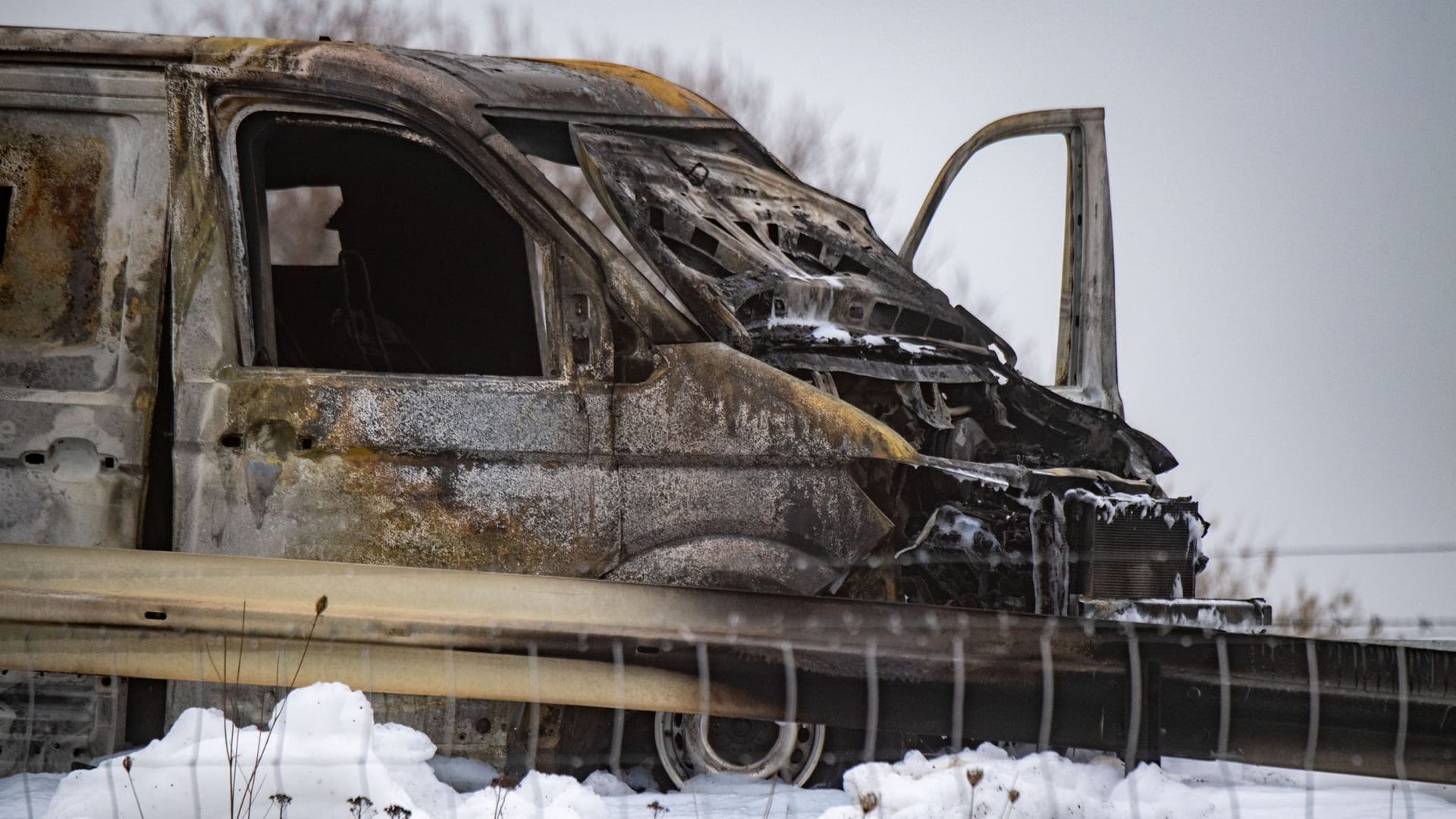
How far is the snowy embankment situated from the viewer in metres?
2.88

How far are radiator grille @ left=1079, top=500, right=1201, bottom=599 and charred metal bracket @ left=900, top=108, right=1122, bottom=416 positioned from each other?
1159 millimetres

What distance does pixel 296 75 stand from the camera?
3781 millimetres

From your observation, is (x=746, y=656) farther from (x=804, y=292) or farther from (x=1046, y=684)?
(x=804, y=292)

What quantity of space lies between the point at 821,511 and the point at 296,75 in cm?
Result: 186

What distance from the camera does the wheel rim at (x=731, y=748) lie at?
12.2 ft

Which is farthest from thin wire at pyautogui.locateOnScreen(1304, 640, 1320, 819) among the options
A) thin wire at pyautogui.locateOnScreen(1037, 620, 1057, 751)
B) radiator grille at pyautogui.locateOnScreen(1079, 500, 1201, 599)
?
radiator grille at pyautogui.locateOnScreen(1079, 500, 1201, 599)

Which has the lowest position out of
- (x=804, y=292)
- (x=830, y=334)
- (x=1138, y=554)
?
(x=1138, y=554)

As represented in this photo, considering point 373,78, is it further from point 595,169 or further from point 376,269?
point 376,269

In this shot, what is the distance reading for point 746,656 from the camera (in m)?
2.98

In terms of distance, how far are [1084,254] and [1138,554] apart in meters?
1.72

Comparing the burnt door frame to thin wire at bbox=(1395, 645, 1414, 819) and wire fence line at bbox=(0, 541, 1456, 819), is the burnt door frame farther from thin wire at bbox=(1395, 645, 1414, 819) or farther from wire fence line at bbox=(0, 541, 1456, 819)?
thin wire at bbox=(1395, 645, 1414, 819)

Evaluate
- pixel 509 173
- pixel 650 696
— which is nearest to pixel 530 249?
pixel 509 173

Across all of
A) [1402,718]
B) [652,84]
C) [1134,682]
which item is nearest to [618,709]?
[1134,682]

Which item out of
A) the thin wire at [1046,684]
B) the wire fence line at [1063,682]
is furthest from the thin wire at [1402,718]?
the thin wire at [1046,684]
